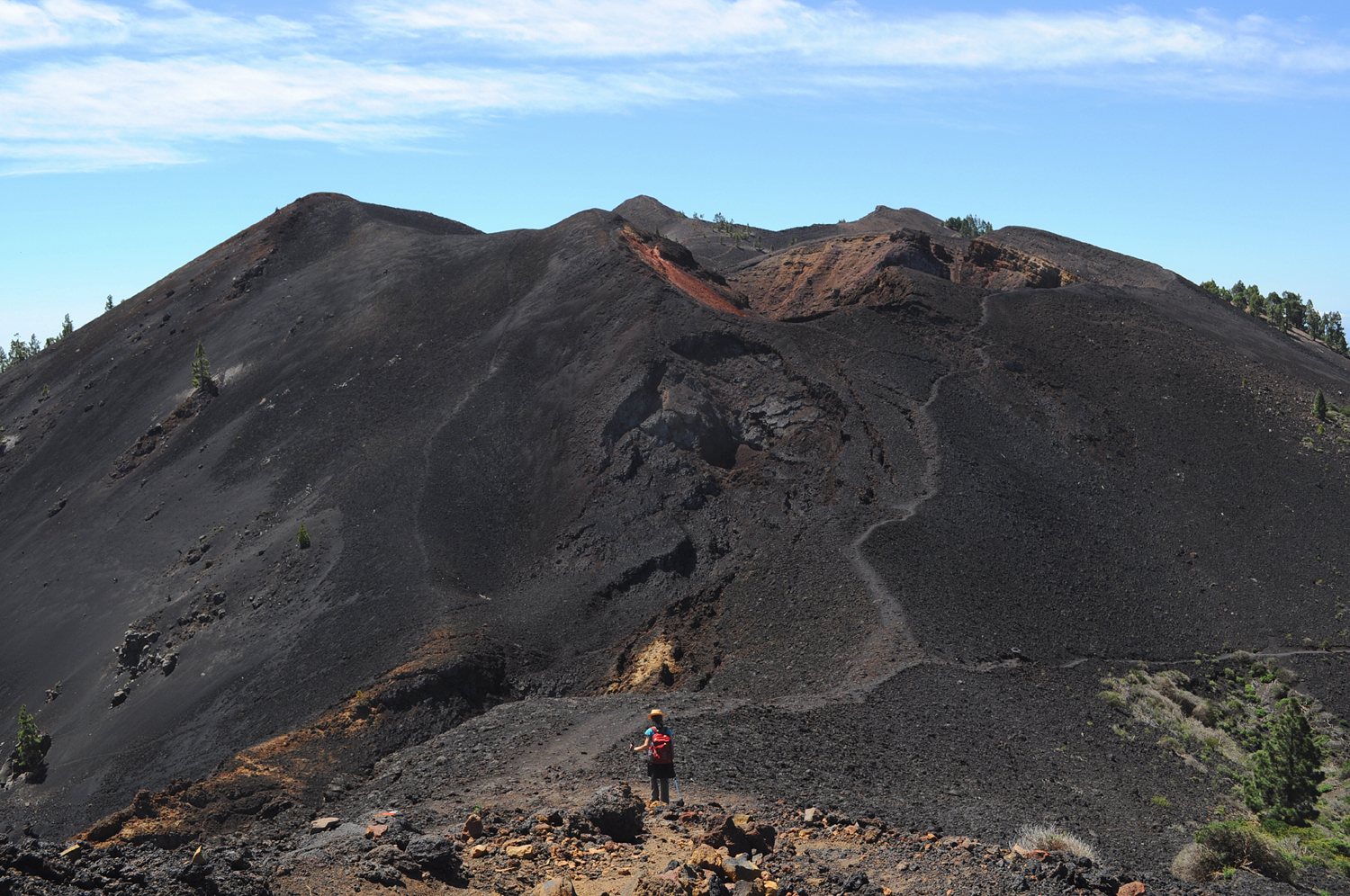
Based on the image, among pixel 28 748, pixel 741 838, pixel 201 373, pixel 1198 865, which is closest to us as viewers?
pixel 741 838

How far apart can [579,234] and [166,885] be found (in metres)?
42.4

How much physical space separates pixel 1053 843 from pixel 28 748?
27.0 meters

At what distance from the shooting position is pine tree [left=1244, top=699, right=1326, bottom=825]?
61.5 feet

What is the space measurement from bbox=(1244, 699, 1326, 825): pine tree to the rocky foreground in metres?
7.07

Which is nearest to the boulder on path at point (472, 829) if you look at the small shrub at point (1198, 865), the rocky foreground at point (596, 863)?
the rocky foreground at point (596, 863)

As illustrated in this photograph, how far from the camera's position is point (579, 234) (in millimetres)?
49312

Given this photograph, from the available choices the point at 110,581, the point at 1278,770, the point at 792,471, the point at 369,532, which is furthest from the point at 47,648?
the point at 1278,770

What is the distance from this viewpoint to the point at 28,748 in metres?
27.6

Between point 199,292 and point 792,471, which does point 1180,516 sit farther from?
point 199,292

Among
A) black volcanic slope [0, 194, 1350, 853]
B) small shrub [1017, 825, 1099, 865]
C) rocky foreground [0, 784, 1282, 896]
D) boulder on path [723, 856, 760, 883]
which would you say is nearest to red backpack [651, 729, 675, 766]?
rocky foreground [0, 784, 1282, 896]

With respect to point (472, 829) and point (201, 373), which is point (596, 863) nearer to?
point (472, 829)

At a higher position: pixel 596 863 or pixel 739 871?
pixel 739 871

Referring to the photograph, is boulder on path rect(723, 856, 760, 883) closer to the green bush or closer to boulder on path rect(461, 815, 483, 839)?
boulder on path rect(461, 815, 483, 839)

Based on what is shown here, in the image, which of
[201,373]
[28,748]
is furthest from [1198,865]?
[201,373]
